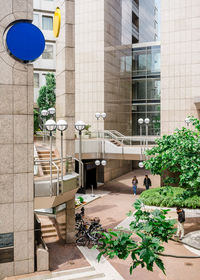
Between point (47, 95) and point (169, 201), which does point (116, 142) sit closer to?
point (169, 201)

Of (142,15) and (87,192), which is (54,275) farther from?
(142,15)

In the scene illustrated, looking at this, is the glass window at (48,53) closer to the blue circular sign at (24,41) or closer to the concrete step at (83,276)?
the blue circular sign at (24,41)

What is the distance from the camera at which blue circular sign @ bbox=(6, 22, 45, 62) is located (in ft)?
38.1

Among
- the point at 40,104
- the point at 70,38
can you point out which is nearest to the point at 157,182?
the point at 40,104

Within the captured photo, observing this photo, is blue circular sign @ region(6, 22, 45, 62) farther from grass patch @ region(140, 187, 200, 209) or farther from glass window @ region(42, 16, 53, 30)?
glass window @ region(42, 16, 53, 30)

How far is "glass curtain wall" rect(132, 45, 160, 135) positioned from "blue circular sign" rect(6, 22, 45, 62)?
26.6m

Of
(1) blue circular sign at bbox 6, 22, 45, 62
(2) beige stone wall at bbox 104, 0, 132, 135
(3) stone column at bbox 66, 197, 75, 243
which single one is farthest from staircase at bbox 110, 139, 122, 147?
(1) blue circular sign at bbox 6, 22, 45, 62

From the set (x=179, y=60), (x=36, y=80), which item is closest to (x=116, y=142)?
(x=179, y=60)

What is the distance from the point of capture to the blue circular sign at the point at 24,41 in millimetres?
11609

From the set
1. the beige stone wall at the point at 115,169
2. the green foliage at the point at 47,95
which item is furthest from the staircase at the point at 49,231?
the green foliage at the point at 47,95

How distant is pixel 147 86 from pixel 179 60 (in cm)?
813

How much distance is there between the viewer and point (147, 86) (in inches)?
1494

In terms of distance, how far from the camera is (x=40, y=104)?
35.1 meters

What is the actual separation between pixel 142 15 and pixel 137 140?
28.1 metres
